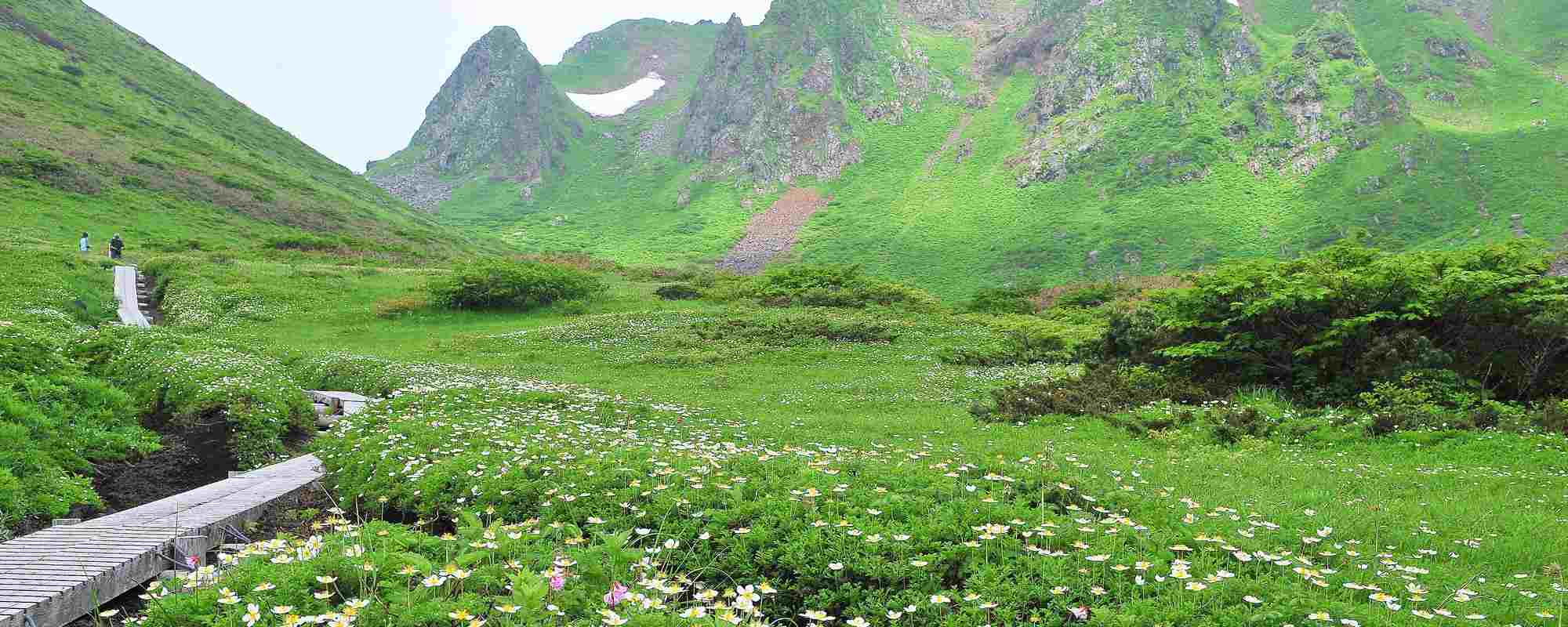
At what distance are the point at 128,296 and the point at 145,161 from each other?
4540cm

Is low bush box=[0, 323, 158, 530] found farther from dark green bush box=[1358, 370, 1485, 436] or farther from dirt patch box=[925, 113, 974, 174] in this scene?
dirt patch box=[925, 113, 974, 174]

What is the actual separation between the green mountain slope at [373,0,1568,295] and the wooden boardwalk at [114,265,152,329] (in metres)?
69.6

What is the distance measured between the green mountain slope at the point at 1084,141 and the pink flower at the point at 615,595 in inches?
3290

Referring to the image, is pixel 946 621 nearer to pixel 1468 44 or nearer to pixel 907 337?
pixel 907 337

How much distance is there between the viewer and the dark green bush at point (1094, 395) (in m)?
16.2

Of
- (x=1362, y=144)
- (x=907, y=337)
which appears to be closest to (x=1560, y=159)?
(x=1362, y=144)

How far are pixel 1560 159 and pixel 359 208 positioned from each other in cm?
12501

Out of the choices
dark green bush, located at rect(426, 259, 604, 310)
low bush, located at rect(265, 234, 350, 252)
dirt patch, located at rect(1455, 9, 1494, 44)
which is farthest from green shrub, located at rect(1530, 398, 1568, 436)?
dirt patch, located at rect(1455, 9, 1494, 44)

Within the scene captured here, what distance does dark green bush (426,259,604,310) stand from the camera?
3675 centimetres

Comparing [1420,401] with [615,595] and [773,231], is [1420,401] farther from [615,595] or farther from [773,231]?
[773,231]

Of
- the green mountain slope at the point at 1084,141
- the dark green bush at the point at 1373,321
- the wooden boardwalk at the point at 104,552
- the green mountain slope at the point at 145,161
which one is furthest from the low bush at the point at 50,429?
the green mountain slope at the point at 1084,141

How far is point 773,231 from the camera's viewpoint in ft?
398

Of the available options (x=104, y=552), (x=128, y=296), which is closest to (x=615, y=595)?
(x=104, y=552)

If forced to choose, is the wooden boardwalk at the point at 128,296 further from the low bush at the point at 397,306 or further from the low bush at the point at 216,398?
the low bush at the point at 216,398
